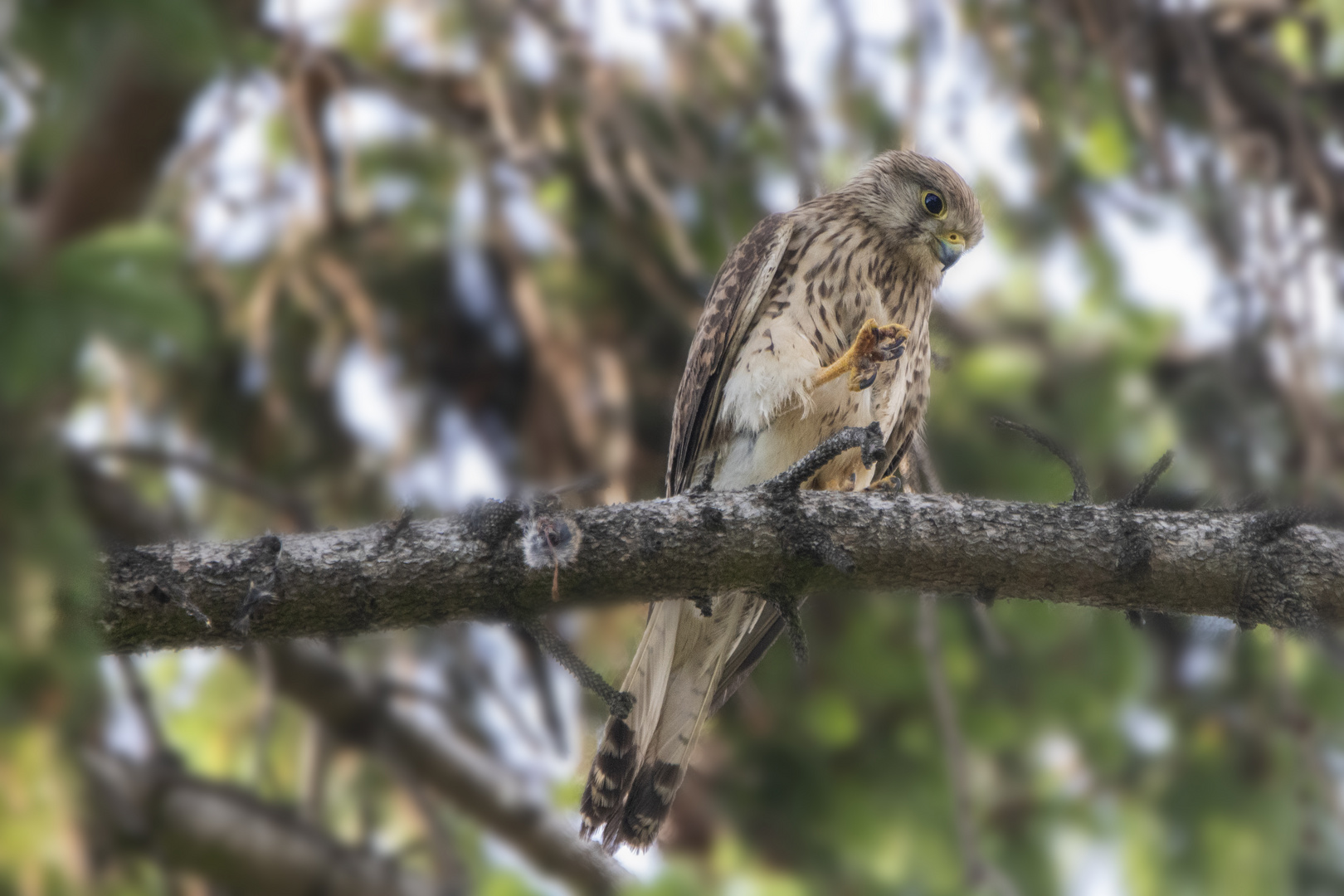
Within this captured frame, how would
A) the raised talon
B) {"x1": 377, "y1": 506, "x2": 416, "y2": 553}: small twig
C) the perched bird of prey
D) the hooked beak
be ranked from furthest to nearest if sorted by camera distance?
1. the hooked beak
2. the raised talon
3. the perched bird of prey
4. {"x1": 377, "y1": 506, "x2": 416, "y2": 553}: small twig

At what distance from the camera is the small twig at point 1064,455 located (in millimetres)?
2295

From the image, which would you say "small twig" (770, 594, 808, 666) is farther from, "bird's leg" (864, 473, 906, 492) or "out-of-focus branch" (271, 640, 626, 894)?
"out-of-focus branch" (271, 640, 626, 894)

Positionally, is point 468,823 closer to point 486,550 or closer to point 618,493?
point 618,493

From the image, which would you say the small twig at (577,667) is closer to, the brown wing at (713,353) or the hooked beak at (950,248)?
the brown wing at (713,353)

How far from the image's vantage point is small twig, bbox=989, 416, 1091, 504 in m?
2.29

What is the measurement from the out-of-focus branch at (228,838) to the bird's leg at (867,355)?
7.08ft

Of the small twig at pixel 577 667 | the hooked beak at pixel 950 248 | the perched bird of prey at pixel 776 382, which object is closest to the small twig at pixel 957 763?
the perched bird of prey at pixel 776 382

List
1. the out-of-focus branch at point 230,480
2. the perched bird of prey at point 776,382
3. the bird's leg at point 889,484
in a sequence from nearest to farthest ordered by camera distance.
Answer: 1. the perched bird of prey at point 776,382
2. the bird's leg at point 889,484
3. the out-of-focus branch at point 230,480

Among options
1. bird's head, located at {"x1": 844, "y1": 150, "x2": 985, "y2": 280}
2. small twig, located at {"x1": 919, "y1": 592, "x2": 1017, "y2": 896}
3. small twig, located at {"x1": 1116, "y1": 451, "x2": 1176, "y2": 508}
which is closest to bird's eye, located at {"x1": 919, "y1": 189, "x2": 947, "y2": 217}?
bird's head, located at {"x1": 844, "y1": 150, "x2": 985, "y2": 280}

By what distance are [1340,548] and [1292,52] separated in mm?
4232

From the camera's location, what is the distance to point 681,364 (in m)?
4.92

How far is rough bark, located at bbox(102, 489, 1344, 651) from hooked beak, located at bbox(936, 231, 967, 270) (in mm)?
1634

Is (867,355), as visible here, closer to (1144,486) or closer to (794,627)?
(1144,486)

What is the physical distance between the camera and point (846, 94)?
376cm
